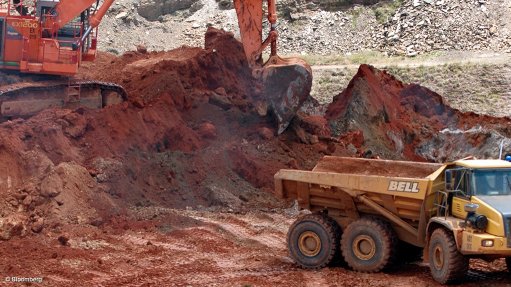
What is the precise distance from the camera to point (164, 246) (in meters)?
15.2

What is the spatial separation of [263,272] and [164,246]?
8.17 ft

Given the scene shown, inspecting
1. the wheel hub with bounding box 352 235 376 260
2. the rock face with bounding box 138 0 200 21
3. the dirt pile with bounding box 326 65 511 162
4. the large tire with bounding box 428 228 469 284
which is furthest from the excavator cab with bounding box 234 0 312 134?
the rock face with bounding box 138 0 200 21

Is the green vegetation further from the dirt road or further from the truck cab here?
the truck cab

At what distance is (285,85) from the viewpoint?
21.8 meters

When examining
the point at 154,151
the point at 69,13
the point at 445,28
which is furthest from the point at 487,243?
the point at 445,28

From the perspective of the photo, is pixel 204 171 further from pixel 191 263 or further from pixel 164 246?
pixel 191 263

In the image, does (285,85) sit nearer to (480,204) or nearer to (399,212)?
(399,212)

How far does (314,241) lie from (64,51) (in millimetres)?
9667

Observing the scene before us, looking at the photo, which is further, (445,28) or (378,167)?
(445,28)

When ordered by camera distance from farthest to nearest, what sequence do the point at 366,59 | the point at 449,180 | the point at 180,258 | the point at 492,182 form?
the point at 366,59, the point at 180,258, the point at 449,180, the point at 492,182

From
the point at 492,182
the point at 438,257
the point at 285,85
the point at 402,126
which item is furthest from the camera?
the point at 402,126

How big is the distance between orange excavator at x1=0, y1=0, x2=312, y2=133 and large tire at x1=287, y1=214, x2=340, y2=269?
785cm

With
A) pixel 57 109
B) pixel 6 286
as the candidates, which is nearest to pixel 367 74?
pixel 57 109

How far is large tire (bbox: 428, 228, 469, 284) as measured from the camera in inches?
468
